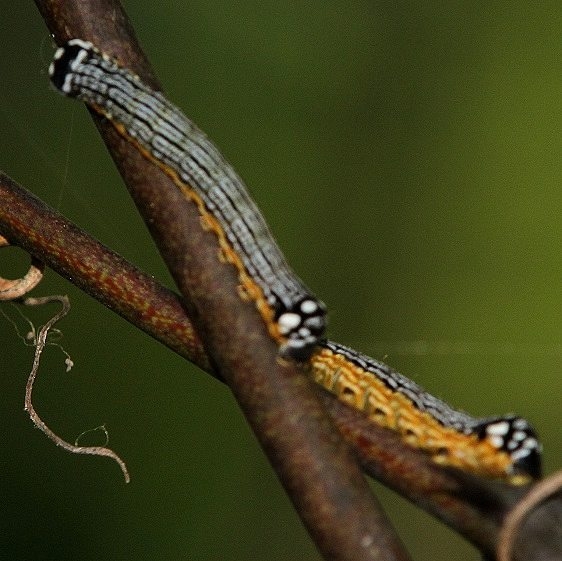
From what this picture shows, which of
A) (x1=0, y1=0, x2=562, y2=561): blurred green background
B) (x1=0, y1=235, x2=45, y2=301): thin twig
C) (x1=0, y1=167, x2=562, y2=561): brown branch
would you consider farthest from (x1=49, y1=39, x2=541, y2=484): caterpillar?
(x1=0, y1=0, x2=562, y2=561): blurred green background

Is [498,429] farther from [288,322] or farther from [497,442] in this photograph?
[288,322]

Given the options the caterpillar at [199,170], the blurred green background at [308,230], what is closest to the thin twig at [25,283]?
the caterpillar at [199,170]

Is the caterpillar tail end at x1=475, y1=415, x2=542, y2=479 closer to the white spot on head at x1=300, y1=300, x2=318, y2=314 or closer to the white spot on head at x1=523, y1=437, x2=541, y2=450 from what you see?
the white spot on head at x1=523, y1=437, x2=541, y2=450

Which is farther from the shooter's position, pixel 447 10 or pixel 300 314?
pixel 447 10

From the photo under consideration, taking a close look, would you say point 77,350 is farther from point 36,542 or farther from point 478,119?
point 478,119

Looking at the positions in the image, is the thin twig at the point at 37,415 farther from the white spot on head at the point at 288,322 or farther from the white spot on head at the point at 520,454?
the white spot on head at the point at 520,454

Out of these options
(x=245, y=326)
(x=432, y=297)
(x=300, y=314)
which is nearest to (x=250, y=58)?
(x=432, y=297)
